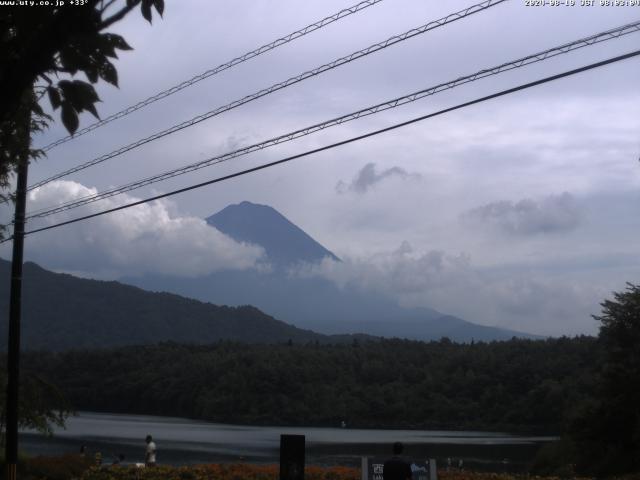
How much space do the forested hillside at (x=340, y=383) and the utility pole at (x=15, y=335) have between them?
4878cm

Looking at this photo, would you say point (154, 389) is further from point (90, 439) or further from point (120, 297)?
point (120, 297)

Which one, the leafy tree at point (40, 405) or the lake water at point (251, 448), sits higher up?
the leafy tree at point (40, 405)

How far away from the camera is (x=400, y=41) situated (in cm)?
1225

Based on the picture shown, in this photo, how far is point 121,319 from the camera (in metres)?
185

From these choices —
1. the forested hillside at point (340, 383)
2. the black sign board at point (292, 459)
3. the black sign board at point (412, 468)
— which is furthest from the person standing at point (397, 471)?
the forested hillside at point (340, 383)

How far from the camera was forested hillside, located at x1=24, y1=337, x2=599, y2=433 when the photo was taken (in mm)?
68312

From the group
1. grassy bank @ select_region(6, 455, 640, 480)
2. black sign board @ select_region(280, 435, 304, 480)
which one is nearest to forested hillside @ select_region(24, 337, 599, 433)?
grassy bank @ select_region(6, 455, 640, 480)

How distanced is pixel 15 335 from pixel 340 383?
6364 cm

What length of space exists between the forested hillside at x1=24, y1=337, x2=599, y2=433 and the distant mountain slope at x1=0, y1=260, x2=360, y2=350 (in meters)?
85.8

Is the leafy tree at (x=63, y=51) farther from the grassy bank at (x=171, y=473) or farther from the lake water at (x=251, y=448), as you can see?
the lake water at (x=251, y=448)

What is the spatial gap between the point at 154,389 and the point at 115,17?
81.2 metres

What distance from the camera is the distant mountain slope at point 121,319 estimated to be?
17550 cm

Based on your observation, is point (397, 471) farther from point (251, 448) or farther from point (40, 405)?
point (251, 448)

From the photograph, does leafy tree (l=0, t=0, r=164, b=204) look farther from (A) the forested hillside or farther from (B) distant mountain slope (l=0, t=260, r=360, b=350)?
(B) distant mountain slope (l=0, t=260, r=360, b=350)
